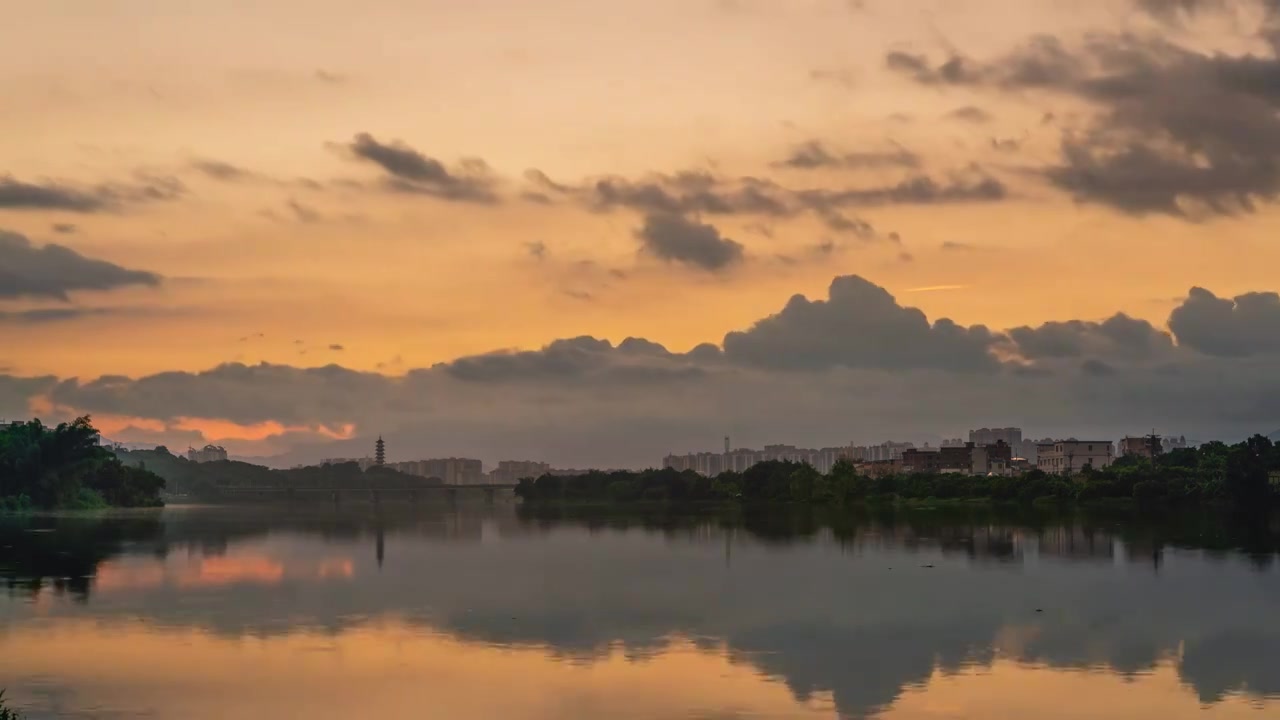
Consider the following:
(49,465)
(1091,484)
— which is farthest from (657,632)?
(49,465)

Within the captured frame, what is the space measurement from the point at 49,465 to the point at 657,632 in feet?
434

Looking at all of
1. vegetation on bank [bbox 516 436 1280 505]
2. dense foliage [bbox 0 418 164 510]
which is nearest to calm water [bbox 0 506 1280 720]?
vegetation on bank [bbox 516 436 1280 505]

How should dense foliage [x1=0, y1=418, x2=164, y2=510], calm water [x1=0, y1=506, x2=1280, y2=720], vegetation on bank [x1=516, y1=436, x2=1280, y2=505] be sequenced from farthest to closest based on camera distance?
dense foliage [x1=0, y1=418, x2=164, y2=510]
vegetation on bank [x1=516, y1=436, x2=1280, y2=505]
calm water [x1=0, y1=506, x2=1280, y2=720]

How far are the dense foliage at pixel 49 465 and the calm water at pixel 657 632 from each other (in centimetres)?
8017

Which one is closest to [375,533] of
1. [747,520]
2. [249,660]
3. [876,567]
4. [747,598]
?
[747,520]

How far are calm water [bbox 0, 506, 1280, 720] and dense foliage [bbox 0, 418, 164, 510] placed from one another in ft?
263

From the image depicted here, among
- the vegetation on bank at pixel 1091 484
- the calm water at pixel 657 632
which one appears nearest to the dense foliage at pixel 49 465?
the calm water at pixel 657 632

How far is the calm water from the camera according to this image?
3159 centimetres

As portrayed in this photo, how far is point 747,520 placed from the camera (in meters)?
133

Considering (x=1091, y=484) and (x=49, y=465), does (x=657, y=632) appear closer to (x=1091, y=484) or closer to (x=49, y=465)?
(x=1091, y=484)

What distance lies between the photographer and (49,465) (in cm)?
15662

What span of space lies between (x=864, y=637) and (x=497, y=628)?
11.7 m

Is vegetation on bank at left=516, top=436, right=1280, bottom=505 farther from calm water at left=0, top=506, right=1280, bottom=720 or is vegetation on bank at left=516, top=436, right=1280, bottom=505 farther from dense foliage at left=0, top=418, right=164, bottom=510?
dense foliage at left=0, top=418, right=164, bottom=510

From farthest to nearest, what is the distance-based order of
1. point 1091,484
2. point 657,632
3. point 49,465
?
point 49,465 → point 1091,484 → point 657,632
